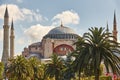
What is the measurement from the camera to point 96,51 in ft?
104

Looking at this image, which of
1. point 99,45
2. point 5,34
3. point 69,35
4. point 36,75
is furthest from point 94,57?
point 69,35

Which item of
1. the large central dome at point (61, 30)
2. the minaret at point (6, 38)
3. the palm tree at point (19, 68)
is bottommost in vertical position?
the palm tree at point (19, 68)

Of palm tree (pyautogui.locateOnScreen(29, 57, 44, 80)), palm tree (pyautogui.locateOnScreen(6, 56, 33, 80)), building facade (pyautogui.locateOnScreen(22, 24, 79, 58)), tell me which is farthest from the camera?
building facade (pyautogui.locateOnScreen(22, 24, 79, 58))

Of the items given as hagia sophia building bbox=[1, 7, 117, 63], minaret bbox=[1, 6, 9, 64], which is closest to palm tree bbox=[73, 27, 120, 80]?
minaret bbox=[1, 6, 9, 64]

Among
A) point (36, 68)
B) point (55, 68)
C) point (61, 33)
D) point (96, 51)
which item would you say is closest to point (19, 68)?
point (55, 68)

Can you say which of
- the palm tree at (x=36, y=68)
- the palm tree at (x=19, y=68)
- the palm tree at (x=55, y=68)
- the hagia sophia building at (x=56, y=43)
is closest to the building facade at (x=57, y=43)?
the hagia sophia building at (x=56, y=43)

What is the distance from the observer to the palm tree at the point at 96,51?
31.5 m

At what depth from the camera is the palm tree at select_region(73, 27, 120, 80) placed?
103 ft

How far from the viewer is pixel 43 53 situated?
134 m

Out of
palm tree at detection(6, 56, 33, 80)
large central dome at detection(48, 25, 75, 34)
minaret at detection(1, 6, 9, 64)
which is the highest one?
large central dome at detection(48, 25, 75, 34)

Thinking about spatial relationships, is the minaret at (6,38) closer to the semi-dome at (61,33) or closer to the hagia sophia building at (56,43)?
the hagia sophia building at (56,43)

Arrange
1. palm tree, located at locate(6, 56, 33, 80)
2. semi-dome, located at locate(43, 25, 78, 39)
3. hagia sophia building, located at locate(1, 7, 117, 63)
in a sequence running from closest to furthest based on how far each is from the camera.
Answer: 1. palm tree, located at locate(6, 56, 33, 80)
2. hagia sophia building, located at locate(1, 7, 117, 63)
3. semi-dome, located at locate(43, 25, 78, 39)

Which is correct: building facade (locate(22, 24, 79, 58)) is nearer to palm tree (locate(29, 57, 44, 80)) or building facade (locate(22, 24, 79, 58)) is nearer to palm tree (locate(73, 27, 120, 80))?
palm tree (locate(29, 57, 44, 80))

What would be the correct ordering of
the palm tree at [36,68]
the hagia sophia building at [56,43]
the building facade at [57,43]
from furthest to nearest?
1. the building facade at [57,43]
2. the hagia sophia building at [56,43]
3. the palm tree at [36,68]
